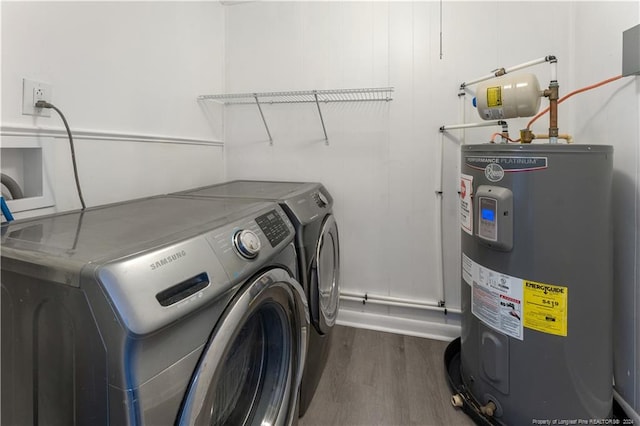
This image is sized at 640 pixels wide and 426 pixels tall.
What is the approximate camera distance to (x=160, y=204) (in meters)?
1.23

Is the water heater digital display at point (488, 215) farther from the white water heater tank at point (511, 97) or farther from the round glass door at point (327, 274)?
the round glass door at point (327, 274)

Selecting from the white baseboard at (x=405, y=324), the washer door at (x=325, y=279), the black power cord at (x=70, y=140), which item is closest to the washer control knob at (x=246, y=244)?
the washer door at (x=325, y=279)

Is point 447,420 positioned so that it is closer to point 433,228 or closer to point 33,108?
point 433,228

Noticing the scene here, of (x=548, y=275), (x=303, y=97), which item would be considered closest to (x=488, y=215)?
(x=548, y=275)

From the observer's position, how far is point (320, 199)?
1.56 meters

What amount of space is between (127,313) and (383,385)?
136 centimetres

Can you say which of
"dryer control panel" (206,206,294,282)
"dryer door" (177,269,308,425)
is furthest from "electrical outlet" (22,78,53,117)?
"dryer door" (177,269,308,425)

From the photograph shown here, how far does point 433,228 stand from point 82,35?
1933mm

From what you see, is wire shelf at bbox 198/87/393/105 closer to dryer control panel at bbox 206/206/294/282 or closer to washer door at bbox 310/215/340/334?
washer door at bbox 310/215/340/334

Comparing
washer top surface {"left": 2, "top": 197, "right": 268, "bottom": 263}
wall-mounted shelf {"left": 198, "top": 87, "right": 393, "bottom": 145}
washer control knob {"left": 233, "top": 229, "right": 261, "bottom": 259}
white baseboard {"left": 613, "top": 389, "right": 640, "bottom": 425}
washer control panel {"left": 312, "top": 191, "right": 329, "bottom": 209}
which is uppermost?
wall-mounted shelf {"left": 198, "top": 87, "right": 393, "bottom": 145}

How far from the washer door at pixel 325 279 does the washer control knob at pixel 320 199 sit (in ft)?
0.23

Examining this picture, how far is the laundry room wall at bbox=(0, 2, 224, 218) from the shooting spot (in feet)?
3.52

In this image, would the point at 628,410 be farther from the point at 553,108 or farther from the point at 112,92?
the point at 112,92

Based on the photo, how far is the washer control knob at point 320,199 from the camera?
150 centimetres
